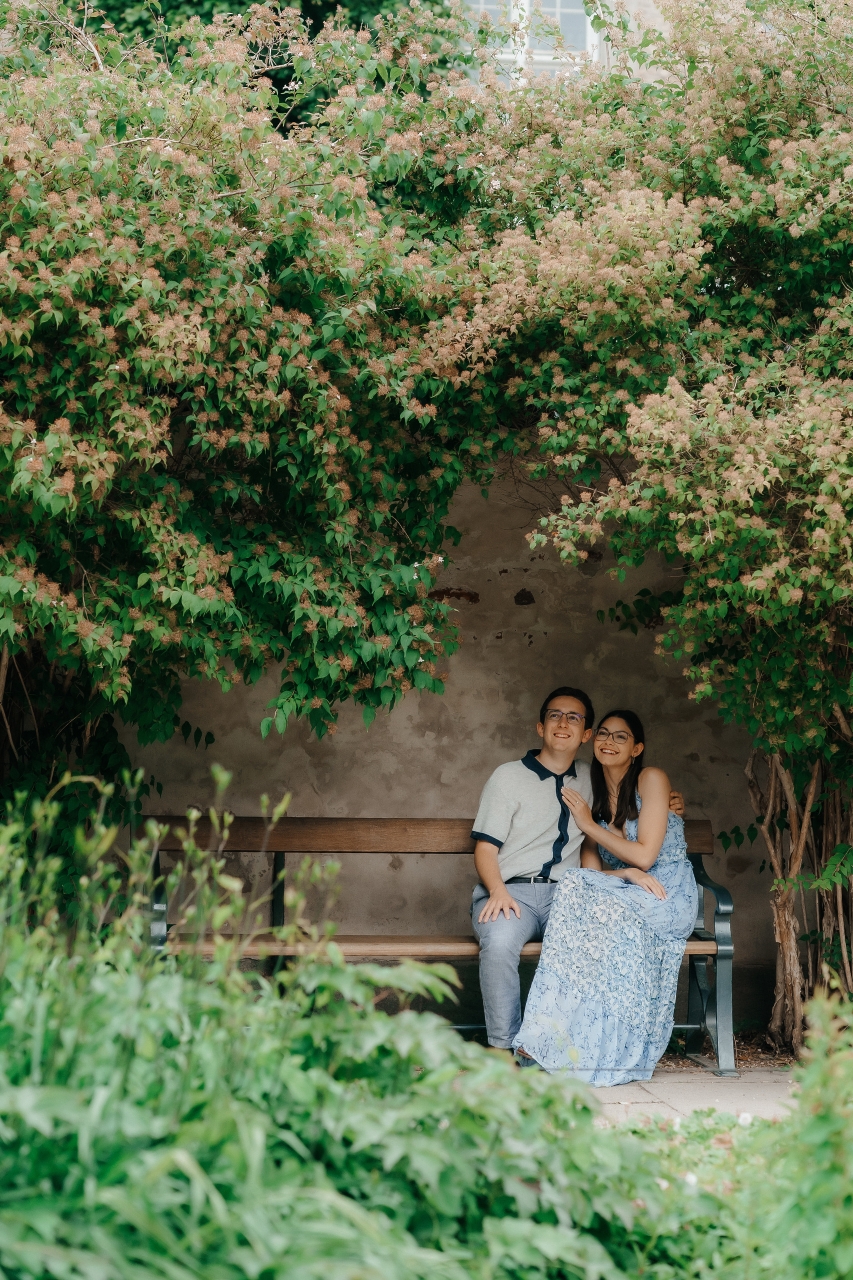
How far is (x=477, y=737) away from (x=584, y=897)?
1389 mm

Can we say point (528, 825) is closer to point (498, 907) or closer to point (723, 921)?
point (498, 907)

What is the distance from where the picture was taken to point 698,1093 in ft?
14.4

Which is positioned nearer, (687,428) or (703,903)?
(687,428)

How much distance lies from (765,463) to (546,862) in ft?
6.64

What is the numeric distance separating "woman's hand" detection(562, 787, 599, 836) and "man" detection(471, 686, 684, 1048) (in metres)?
0.05

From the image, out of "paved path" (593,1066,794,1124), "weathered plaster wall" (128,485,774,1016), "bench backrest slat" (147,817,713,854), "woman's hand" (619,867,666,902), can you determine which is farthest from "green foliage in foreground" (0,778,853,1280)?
"weathered plaster wall" (128,485,774,1016)

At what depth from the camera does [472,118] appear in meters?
5.07

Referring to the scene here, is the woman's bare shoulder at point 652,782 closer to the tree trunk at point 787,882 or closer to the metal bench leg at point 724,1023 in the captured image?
the tree trunk at point 787,882

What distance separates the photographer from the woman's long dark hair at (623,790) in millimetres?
4977

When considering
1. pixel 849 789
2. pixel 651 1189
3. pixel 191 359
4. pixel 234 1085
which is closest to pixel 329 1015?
pixel 234 1085

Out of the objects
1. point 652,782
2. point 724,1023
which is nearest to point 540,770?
point 652,782

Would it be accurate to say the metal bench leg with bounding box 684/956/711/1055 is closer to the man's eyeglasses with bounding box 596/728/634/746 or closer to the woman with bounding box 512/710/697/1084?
the woman with bounding box 512/710/697/1084

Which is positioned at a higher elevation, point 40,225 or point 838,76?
point 838,76

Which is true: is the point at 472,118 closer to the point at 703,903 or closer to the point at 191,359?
the point at 191,359
